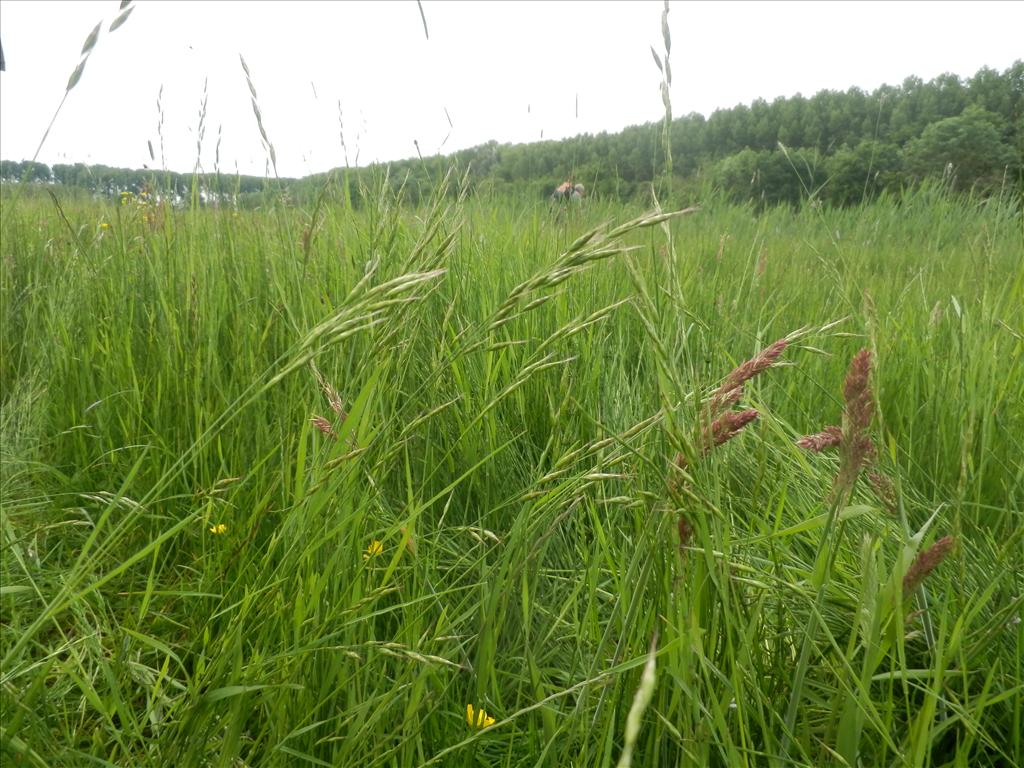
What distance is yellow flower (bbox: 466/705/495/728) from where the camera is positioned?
76 cm

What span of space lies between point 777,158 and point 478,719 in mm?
6689

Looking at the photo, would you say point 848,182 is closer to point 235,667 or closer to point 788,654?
point 788,654

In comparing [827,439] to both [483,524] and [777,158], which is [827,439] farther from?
[777,158]

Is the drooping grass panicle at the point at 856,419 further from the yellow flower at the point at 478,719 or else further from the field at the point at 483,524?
the yellow flower at the point at 478,719

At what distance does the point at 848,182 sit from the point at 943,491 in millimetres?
5553

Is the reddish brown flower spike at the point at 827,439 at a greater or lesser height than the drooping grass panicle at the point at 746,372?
lesser

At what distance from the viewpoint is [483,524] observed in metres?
1.19

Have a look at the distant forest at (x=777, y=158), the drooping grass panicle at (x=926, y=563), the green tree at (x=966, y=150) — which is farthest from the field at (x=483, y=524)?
the green tree at (x=966, y=150)

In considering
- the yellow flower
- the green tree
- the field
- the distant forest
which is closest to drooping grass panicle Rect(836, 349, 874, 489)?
the field

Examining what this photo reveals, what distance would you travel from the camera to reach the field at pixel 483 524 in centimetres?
68

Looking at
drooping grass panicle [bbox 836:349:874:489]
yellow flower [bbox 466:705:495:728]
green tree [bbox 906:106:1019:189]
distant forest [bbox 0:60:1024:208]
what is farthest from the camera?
green tree [bbox 906:106:1019:189]

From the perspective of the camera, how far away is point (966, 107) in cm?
489

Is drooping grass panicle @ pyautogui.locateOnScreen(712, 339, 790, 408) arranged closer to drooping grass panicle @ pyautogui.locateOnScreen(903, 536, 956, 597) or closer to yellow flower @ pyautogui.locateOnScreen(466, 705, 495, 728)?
drooping grass panicle @ pyautogui.locateOnScreen(903, 536, 956, 597)

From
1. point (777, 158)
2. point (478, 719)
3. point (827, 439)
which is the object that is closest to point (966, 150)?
point (777, 158)
